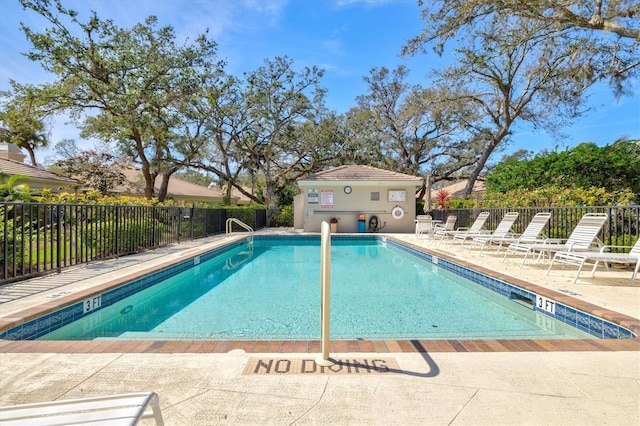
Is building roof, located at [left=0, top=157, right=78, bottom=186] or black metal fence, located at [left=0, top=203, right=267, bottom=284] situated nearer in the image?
black metal fence, located at [left=0, top=203, right=267, bottom=284]

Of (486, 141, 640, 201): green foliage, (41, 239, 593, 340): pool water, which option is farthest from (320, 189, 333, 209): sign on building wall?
(486, 141, 640, 201): green foliage

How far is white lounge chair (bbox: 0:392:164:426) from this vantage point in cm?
121

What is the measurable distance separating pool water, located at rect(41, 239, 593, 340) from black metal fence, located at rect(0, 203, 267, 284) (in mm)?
1819

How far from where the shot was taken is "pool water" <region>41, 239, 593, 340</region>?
393 centimetres

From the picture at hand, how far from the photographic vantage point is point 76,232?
20.8 feet

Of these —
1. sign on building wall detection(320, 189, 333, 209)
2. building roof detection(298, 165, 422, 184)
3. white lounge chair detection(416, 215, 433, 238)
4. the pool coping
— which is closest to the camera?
the pool coping

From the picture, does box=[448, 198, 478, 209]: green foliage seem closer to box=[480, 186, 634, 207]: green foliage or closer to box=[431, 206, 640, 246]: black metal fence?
box=[480, 186, 634, 207]: green foliage

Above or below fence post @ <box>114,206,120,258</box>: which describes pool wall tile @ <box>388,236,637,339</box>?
below

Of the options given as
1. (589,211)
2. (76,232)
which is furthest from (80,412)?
(589,211)

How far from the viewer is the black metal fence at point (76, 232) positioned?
5165 millimetres

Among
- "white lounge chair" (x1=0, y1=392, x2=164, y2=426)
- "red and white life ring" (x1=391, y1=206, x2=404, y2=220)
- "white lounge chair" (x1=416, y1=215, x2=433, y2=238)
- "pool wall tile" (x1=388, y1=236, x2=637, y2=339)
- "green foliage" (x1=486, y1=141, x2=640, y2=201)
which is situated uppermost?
"green foliage" (x1=486, y1=141, x2=640, y2=201)

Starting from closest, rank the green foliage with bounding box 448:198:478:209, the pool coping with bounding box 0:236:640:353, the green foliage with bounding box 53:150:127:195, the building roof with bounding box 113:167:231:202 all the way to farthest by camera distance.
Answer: the pool coping with bounding box 0:236:640:353 < the green foliage with bounding box 448:198:478:209 < the green foliage with bounding box 53:150:127:195 < the building roof with bounding box 113:167:231:202

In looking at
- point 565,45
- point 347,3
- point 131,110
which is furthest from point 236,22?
point 565,45

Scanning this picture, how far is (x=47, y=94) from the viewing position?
14.7 meters
